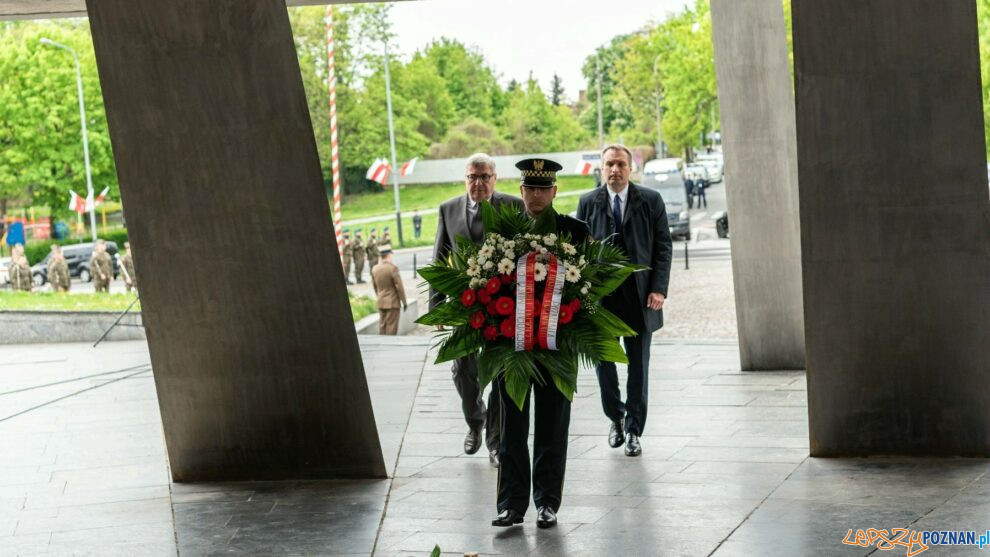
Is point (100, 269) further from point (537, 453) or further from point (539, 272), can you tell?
point (539, 272)

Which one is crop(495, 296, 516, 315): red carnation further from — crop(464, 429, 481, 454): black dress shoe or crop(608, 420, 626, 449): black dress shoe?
crop(608, 420, 626, 449): black dress shoe

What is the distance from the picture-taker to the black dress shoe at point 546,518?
639 centimetres

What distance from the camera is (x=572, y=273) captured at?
20.4ft

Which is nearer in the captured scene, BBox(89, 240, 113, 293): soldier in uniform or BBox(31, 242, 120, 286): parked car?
BBox(89, 240, 113, 293): soldier in uniform

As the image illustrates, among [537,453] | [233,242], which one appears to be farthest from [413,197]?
[537,453]

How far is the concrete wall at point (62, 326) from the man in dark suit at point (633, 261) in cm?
1367

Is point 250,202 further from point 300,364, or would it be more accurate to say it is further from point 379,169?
point 379,169

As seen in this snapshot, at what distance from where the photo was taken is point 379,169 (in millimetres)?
35625

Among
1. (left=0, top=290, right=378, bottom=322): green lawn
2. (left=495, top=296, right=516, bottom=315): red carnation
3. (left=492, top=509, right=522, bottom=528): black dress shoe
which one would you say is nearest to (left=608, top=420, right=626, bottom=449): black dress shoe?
(left=492, top=509, right=522, bottom=528): black dress shoe

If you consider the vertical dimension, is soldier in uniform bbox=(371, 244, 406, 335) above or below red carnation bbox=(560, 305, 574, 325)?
below

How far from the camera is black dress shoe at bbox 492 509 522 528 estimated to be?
6.40m

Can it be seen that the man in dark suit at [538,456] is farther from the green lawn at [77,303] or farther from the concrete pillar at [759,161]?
the green lawn at [77,303]

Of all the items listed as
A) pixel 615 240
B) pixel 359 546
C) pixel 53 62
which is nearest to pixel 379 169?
pixel 53 62

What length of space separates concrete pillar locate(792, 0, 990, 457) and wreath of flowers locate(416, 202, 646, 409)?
181cm
